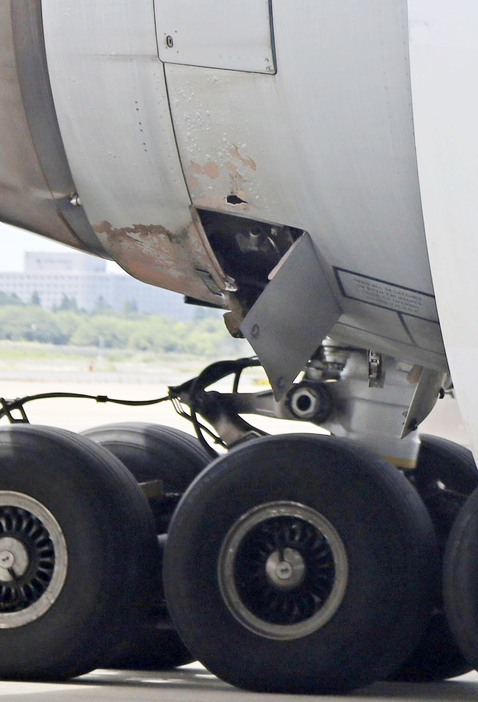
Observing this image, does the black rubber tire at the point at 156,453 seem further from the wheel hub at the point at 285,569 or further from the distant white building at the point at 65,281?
the distant white building at the point at 65,281

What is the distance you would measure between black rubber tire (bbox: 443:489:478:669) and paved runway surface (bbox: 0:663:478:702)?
39 cm

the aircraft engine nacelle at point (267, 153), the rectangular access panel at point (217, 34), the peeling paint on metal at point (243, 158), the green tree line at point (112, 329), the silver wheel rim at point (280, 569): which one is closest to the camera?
the aircraft engine nacelle at point (267, 153)

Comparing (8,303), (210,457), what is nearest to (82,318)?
(8,303)

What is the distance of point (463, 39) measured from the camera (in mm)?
3039

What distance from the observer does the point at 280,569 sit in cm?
401

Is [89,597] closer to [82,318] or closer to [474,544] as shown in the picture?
[474,544]

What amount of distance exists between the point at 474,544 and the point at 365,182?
1.23 m

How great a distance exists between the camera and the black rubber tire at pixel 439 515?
4.57 m

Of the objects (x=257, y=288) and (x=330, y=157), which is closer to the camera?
(x=330, y=157)

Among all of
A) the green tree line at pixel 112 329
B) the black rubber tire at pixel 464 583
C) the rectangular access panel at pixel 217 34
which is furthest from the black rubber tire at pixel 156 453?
the green tree line at pixel 112 329

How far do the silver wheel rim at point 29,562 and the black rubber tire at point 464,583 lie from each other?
132cm

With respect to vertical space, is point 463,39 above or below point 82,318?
below

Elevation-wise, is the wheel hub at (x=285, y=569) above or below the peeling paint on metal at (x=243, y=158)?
below

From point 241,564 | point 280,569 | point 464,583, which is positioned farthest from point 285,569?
point 464,583
